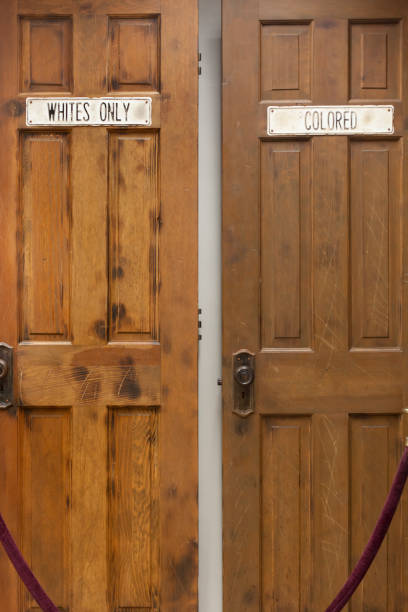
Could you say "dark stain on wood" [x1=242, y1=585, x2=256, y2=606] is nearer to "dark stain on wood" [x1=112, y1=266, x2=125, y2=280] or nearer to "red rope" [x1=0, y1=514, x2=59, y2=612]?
"red rope" [x1=0, y1=514, x2=59, y2=612]

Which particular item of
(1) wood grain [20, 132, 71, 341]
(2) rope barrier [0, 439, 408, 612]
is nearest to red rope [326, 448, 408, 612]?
(2) rope barrier [0, 439, 408, 612]

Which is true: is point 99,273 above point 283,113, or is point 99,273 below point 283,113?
below

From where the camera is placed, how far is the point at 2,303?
1.64 metres

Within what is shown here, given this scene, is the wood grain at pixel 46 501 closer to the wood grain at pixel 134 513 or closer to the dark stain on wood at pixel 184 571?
the wood grain at pixel 134 513

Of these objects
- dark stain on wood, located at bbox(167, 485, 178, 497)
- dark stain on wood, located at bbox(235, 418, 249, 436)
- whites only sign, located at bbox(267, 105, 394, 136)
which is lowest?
dark stain on wood, located at bbox(167, 485, 178, 497)

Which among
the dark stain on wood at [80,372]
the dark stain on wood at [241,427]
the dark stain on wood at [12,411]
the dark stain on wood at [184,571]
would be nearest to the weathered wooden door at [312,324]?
the dark stain on wood at [241,427]

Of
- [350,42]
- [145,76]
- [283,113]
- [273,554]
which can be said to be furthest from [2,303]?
[350,42]

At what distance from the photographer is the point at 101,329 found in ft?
5.39

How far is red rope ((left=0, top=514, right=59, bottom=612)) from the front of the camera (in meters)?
1.32

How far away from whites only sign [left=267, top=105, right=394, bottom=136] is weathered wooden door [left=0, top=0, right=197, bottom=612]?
0.94ft

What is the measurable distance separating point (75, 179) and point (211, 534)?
1.32 m

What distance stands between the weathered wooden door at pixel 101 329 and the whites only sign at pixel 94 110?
0.03 m

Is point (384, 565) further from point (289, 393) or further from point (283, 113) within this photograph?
point (283, 113)

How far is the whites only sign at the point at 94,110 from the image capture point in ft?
5.32
